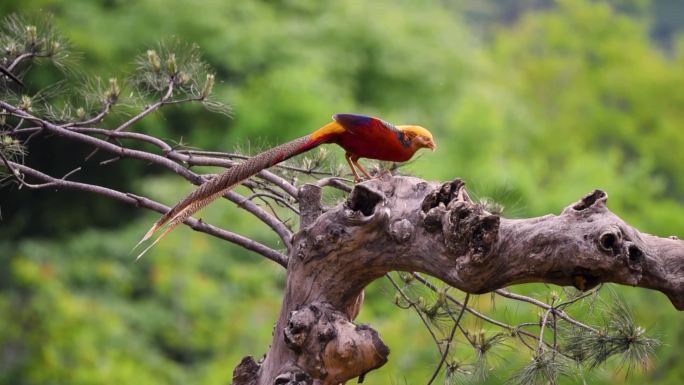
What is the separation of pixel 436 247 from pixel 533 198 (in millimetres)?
12091

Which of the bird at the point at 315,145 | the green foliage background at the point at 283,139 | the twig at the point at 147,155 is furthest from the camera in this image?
the green foliage background at the point at 283,139

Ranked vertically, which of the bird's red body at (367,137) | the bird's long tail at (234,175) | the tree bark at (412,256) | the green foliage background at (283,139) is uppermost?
the green foliage background at (283,139)

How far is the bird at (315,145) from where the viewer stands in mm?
3242

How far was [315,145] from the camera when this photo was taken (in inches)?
129

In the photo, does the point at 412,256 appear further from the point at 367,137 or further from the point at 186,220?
the point at 186,220

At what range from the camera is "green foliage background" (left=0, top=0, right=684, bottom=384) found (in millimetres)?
10828

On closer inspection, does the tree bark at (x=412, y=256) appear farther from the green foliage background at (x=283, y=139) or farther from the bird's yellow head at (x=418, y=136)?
the green foliage background at (x=283, y=139)

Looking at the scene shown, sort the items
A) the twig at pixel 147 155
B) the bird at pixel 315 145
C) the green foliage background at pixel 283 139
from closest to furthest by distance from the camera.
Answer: the bird at pixel 315 145 → the twig at pixel 147 155 → the green foliage background at pixel 283 139

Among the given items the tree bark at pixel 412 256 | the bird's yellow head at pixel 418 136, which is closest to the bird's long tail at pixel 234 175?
the tree bark at pixel 412 256

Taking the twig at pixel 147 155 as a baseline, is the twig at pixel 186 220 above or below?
below

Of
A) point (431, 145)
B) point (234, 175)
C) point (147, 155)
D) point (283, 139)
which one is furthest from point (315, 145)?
point (283, 139)

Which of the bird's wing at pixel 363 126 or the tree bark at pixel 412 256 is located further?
the bird's wing at pixel 363 126

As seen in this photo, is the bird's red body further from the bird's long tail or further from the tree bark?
the tree bark

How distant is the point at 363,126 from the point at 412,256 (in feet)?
1.72
